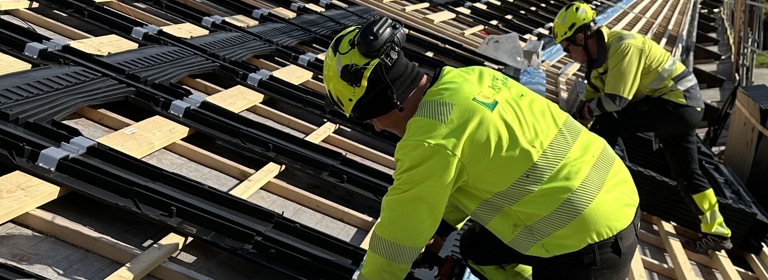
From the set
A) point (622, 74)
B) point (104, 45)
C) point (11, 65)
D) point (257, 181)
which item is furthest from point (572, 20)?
point (11, 65)

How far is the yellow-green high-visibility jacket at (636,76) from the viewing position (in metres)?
4.62

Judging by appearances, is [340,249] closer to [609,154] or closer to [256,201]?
[256,201]

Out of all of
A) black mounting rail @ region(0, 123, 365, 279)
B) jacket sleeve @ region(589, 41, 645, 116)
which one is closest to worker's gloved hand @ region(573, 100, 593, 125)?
jacket sleeve @ region(589, 41, 645, 116)

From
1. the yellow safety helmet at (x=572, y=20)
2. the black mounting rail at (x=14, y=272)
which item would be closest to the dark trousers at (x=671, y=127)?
the yellow safety helmet at (x=572, y=20)

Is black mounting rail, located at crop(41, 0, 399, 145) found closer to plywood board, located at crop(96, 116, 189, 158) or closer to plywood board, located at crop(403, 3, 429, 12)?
plywood board, located at crop(96, 116, 189, 158)

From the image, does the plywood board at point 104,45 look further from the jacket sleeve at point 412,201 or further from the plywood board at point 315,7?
the jacket sleeve at point 412,201

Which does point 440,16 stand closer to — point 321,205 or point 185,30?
point 185,30

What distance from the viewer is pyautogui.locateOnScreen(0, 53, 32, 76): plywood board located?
379 cm

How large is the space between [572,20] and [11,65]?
357 cm

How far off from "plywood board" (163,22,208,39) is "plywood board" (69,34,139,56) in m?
0.43

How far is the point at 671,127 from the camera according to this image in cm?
481

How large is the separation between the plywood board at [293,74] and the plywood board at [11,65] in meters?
1.75

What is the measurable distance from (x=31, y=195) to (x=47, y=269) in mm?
373

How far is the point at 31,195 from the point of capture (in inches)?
113
